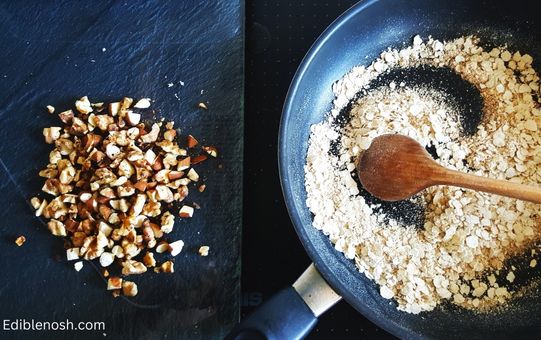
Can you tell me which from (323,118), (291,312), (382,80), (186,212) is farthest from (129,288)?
(382,80)

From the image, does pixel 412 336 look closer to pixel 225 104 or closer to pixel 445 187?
pixel 445 187

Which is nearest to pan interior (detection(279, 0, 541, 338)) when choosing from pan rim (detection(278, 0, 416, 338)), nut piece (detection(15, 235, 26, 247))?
Answer: pan rim (detection(278, 0, 416, 338))

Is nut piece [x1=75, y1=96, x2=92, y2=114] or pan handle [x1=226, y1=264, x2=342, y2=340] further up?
nut piece [x1=75, y1=96, x2=92, y2=114]

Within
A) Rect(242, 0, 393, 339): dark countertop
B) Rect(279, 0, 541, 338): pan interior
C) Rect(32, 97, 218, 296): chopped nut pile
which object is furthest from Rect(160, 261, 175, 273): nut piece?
Rect(279, 0, 541, 338): pan interior

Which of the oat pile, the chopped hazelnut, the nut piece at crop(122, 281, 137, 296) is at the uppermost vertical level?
the chopped hazelnut

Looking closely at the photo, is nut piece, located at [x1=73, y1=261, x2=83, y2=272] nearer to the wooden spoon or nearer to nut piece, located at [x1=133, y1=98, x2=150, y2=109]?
nut piece, located at [x1=133, y1=98, x2=150, y2=109]

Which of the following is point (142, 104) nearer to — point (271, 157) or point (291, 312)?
point (271, 157)

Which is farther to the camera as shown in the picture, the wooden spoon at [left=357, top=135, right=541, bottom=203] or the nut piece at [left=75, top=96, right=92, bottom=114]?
the nut piece at [left=75, top=96, right=92, bottom=114]

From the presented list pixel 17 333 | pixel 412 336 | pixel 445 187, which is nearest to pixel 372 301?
pixel 412 336
